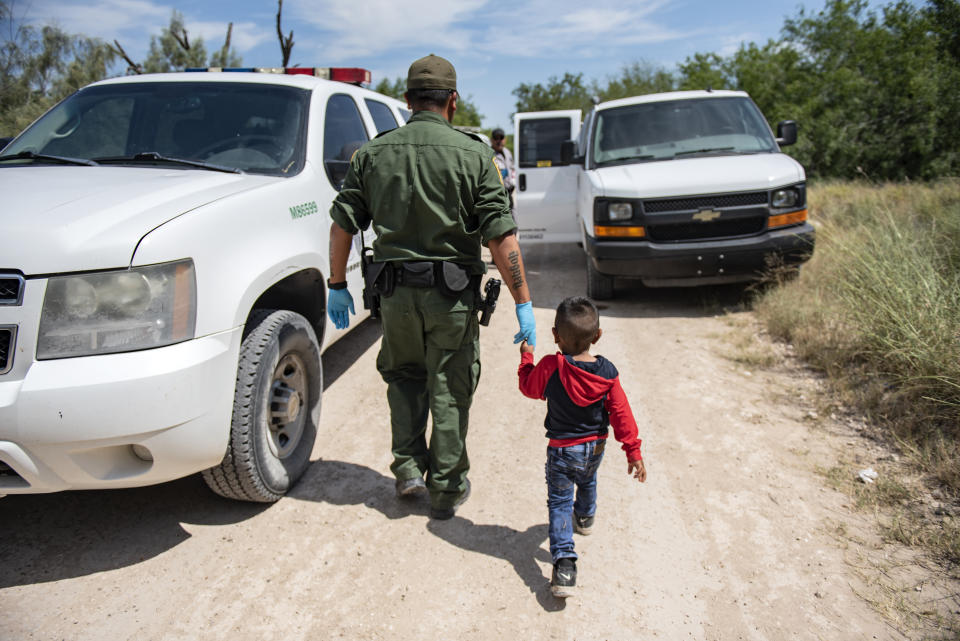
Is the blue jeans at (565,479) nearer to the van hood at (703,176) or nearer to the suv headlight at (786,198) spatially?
the van hood at (703,176)

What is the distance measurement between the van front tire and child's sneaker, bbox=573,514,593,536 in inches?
53.9

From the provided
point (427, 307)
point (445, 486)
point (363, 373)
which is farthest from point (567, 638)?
point (363, 373)

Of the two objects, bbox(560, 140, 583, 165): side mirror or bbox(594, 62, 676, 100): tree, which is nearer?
bbox(560, 140, 583, 165): side mirror

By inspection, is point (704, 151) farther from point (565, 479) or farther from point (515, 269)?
point (565, 479)

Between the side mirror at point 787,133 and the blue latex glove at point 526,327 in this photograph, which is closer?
the blue latex glove at point 526,327

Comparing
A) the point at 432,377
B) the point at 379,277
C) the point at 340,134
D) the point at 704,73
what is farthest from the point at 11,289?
the point at 704,73

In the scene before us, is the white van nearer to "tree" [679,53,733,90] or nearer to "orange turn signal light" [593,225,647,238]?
"orange turn signal light" [593,225,647,238]

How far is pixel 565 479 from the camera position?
257cm

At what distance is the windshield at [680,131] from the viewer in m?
6.61

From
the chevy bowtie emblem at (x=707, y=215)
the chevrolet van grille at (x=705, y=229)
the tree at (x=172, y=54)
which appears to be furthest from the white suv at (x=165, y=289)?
the tree at (x=172, y=54)

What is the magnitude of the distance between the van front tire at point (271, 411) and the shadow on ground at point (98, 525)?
245 mm

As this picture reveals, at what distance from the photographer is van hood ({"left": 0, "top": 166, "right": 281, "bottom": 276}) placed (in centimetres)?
223

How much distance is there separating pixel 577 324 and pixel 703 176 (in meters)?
4.03

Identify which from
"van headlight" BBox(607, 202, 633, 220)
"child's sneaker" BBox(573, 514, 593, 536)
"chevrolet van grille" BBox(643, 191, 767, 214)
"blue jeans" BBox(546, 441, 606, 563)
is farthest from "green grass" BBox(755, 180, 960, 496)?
"blue jeans" BBox(546, 441, 606, 563)
